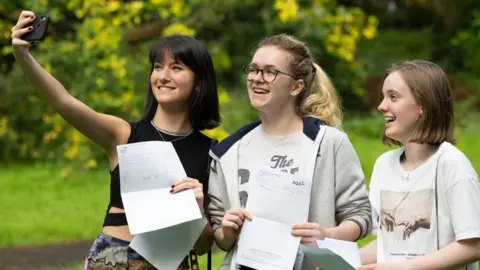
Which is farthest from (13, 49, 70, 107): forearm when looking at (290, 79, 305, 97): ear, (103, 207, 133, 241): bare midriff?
(290, 79, 305, 97): ear

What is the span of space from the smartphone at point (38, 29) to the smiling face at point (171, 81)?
1.60ft

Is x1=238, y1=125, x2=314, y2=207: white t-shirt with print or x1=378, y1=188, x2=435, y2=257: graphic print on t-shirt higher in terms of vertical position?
x1=238, y1=125, x2=314, y2=207: white t-shirt with print

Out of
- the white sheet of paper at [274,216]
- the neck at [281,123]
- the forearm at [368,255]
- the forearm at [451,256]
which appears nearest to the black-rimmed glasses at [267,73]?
the neck at [281,123]

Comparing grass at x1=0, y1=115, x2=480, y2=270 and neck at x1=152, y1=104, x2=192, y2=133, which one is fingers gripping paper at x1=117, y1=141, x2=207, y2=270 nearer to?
neck at x1=152, y1=104, x2=192, y2=133

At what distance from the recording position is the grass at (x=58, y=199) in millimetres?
8008

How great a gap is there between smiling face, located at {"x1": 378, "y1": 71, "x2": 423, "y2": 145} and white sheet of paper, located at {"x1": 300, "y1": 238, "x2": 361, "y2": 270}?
16.1 inches

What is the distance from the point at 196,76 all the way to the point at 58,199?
19.8 ft

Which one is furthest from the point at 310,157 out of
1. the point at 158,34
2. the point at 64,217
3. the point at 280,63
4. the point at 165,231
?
the point at 158,34

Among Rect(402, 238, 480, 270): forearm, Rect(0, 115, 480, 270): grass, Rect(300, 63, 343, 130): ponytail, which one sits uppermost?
Rect(300, 63, 343, 130): ponytail

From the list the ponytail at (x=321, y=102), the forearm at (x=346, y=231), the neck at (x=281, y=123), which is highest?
the ponytail at (x=321, y=102)

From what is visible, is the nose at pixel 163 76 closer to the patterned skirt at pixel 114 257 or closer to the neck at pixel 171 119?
the neck at pixel 171 119

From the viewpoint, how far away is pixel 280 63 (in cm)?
342

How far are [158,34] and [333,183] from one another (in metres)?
8.28

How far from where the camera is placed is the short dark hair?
370cm
